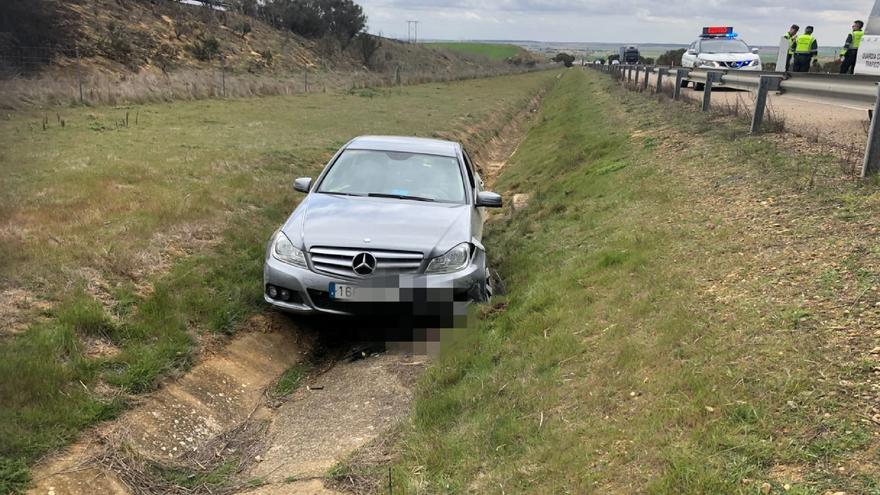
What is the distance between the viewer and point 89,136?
12.6 meters

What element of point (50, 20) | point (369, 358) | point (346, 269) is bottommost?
point (369, 358)

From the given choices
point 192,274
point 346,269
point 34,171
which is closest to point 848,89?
point 346,269

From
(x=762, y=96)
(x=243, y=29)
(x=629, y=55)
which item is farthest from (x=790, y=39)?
(x=629, y=55)

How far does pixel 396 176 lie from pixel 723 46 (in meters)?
17.3

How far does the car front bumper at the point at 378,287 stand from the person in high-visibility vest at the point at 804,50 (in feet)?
52.1

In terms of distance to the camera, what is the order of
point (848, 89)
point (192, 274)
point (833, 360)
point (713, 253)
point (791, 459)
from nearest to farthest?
point (791, 459) → point (833, 360) → point (713, 253) → point (192, 274) → point (848, 89)

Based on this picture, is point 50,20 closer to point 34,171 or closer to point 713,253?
point 34,171

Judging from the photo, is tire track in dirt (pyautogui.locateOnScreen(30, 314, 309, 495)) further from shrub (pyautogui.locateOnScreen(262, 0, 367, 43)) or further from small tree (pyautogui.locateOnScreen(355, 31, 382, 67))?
small tree (pyautogui.locateOnScreen(355, 31, 382, 67))

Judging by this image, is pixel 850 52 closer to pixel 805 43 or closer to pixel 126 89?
pixel 805 43

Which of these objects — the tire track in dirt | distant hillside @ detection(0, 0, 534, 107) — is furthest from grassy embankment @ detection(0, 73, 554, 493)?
distant hillside @ detection(0, 0, 534, 107)

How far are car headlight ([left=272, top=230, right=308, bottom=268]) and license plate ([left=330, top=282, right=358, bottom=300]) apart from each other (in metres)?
0.36

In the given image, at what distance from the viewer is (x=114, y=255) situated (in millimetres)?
5809

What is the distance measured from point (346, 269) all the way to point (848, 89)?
5.53m

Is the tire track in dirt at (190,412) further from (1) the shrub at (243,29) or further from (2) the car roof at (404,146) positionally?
(1) the shrub at (243,29)
